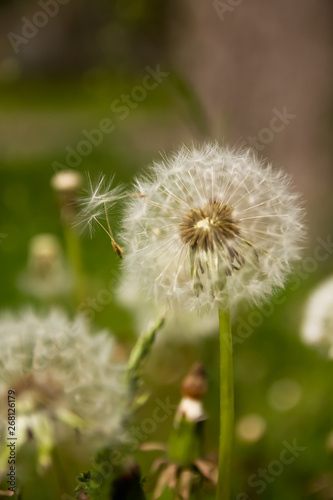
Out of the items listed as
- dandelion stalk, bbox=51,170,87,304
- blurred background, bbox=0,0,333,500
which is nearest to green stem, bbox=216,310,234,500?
blurred background, bbox=0,0,333,500

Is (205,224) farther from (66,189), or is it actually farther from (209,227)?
(66,189)

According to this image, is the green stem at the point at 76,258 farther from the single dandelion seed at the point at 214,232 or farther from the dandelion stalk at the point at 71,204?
the single dandelion seed at the point at 214,232

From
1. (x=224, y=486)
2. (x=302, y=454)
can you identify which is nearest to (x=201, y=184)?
(x=224, y=486)

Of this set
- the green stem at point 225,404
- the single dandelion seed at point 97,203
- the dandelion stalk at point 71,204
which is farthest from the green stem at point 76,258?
the green stem at point 225,404

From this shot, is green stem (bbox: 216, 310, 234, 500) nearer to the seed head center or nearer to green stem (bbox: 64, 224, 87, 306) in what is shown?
the seed head center

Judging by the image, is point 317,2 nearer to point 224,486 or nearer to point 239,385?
point 239,385

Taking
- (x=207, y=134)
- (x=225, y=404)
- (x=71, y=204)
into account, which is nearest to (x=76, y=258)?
(x=71, y=204)
